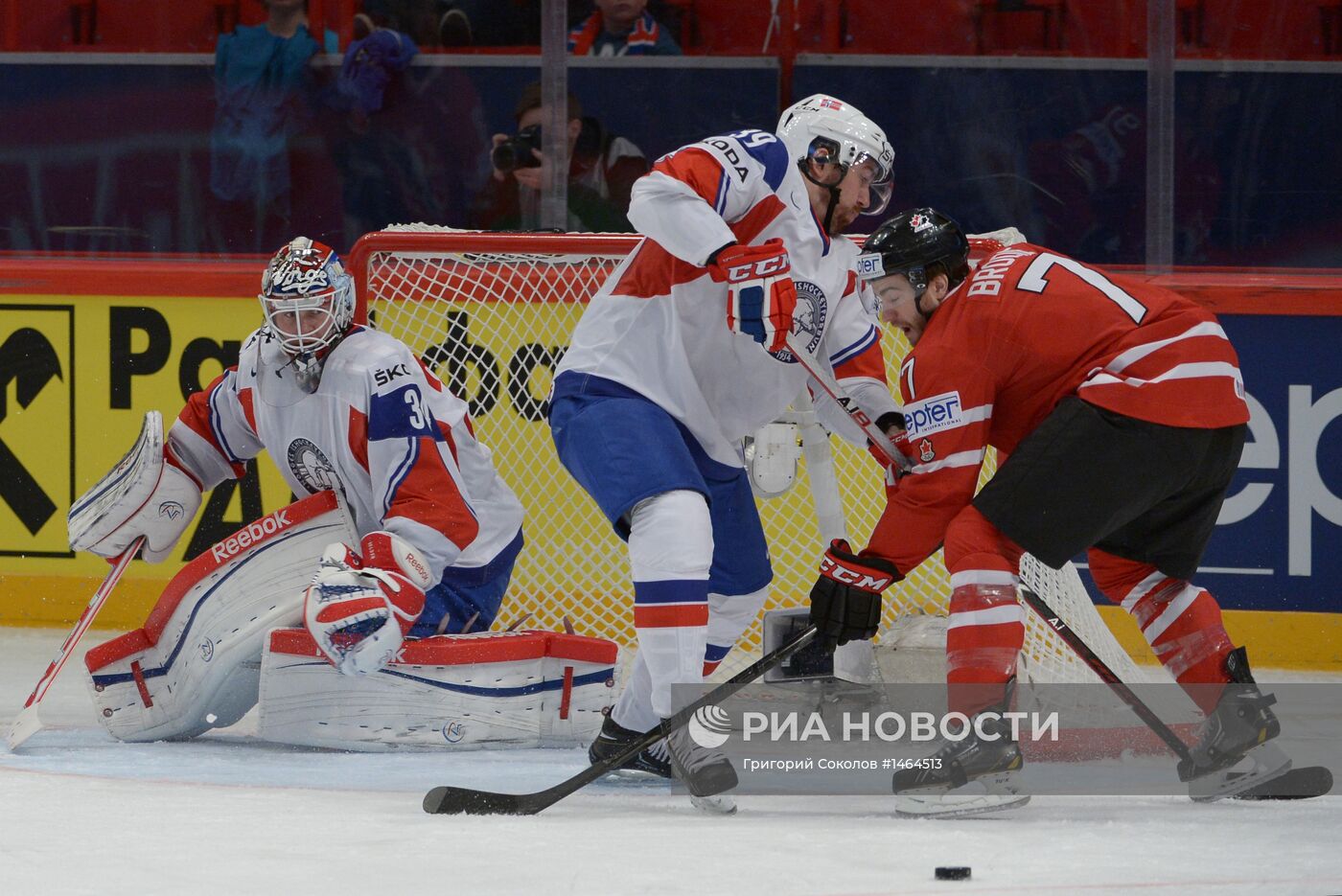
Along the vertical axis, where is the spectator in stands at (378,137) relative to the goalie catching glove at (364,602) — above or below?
above

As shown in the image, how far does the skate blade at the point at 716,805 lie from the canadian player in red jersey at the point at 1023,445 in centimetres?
26

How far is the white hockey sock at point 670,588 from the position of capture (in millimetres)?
2811

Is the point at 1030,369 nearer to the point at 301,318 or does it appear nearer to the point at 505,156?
the point at 301,318

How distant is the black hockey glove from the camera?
9.16 ft

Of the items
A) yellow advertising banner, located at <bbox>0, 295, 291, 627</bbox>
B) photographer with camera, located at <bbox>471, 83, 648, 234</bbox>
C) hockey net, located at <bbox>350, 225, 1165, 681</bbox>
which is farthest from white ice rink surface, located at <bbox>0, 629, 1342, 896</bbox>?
photographer with camera, located at <bbox>471, 83, 648, 234</bbox>

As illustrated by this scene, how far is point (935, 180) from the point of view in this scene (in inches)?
200

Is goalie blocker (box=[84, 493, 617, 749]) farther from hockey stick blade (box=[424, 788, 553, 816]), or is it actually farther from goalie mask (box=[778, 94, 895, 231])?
goalie mask (box=[778, 94, 895, 231])

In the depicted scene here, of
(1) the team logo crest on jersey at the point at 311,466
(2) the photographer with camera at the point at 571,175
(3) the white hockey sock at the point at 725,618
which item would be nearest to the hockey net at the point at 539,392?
(2) the photographer with camera at the point at 571,175

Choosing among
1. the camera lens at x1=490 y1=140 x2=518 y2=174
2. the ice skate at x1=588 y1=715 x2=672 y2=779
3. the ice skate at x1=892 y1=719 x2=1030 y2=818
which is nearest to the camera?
the ice skate at x1=892 y1=719 x2=1030 y2=818

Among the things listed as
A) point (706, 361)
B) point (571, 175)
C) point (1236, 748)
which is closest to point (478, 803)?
point (706, 361)

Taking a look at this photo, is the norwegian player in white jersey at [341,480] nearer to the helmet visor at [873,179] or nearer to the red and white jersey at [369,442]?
the red and white jersey at [369,442]

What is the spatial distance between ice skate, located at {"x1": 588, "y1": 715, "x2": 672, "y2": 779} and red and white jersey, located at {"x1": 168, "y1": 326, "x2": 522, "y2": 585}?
0.48 m

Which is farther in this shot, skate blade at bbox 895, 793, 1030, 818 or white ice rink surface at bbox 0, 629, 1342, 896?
skate blade at bbox 895, 793, 1030, 818

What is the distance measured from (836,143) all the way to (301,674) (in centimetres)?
A: 135
